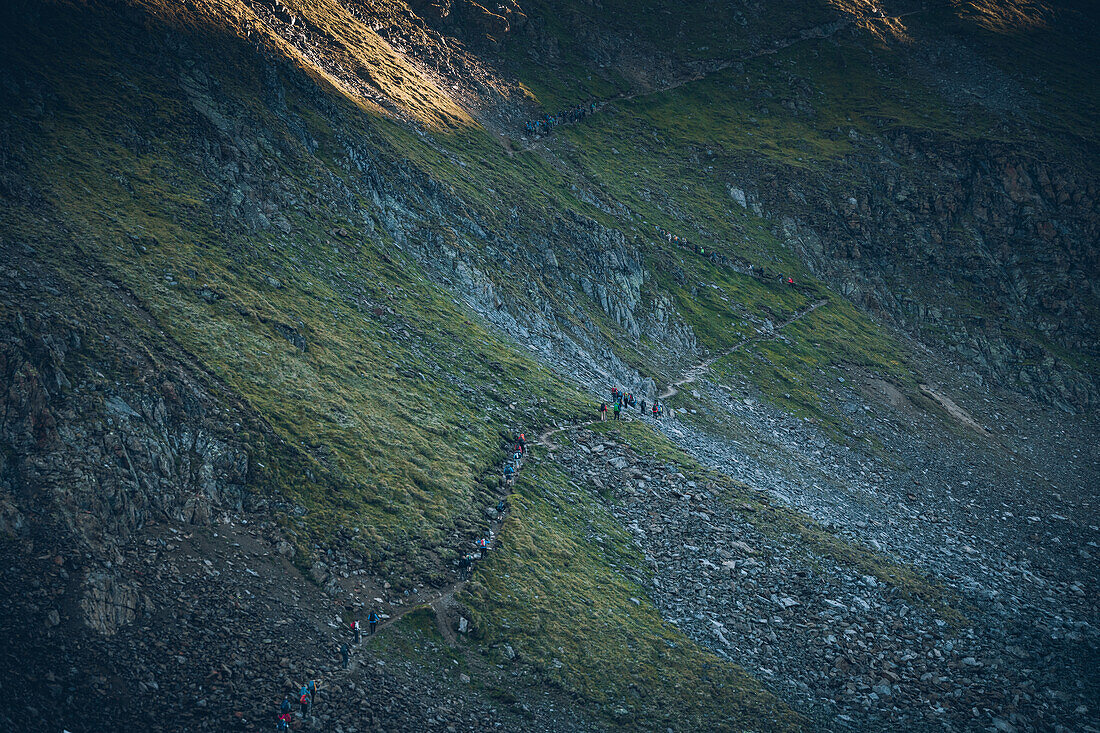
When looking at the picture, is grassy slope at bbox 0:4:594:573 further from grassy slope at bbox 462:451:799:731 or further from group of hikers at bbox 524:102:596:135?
group of hikers at bbox 524:102:596:135

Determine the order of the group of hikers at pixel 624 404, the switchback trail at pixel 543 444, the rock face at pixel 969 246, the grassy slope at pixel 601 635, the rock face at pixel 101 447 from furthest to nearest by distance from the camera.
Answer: the rock face at pixel 969 246 < the group of hikers at pixel 624 404 < the grassy slope at pixel 601 635 < the switchback trail at pixel 543 444 < the rock face at pixel 101 447

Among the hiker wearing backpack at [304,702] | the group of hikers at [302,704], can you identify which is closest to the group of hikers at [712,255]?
the group of hikers at [302,704]

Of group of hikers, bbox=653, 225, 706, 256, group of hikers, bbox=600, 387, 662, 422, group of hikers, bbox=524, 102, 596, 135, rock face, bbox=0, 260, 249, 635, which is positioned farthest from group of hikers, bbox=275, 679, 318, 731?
group of hikers, bbox=524, 102, 596, 135

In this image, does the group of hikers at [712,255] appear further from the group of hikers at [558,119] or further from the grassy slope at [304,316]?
the grassy slope at [304,316]

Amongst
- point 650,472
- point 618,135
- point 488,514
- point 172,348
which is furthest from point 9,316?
point 618,135

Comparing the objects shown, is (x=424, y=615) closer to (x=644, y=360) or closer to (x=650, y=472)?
(x=650, y=472)

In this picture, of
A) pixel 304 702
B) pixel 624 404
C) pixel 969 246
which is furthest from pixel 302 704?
pixel 969 246
